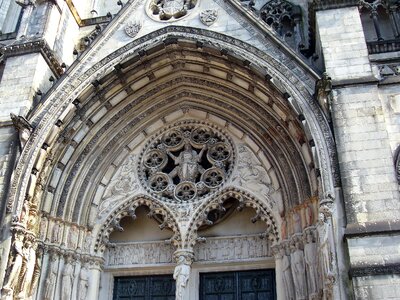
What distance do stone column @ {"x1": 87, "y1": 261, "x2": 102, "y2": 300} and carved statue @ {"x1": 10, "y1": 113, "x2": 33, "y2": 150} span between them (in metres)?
2.69

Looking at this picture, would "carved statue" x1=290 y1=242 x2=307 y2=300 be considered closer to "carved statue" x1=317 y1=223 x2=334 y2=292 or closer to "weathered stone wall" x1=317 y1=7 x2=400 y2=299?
"carved statue" x1=317 y1=223 x2=334 y2=292

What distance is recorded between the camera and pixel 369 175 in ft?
26.7

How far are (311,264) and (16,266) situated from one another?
489cm

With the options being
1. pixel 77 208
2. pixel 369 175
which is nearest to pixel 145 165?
pixel 77 208

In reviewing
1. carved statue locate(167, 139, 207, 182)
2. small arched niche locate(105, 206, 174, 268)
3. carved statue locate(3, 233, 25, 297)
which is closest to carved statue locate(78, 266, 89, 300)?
small arched niche locate(105, 206, 174, 268)

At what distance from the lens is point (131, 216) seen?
11047 mm

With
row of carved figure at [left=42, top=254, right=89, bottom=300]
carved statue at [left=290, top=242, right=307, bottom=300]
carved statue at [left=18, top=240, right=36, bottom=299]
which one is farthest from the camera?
row of carved figure at [left=42, top=254, right=89, bottom=300]

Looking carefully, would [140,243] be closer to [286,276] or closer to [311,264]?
[286,276]

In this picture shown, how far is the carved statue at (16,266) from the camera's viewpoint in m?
8.80

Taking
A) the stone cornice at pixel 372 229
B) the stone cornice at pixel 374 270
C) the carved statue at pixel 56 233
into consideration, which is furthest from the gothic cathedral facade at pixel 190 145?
the stone cornice at pixel 374 270

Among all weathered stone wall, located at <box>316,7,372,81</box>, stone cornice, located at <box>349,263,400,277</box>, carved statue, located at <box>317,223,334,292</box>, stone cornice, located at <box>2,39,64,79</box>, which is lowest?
stone cornice, located at <box>349,263,400,277</box>

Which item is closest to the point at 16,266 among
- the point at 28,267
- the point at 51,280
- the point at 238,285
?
the point at 28,267

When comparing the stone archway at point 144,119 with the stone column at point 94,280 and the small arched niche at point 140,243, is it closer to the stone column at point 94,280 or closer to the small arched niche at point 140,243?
the stone column at point 94,280

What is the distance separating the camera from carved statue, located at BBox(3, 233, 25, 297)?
880 centimetres
